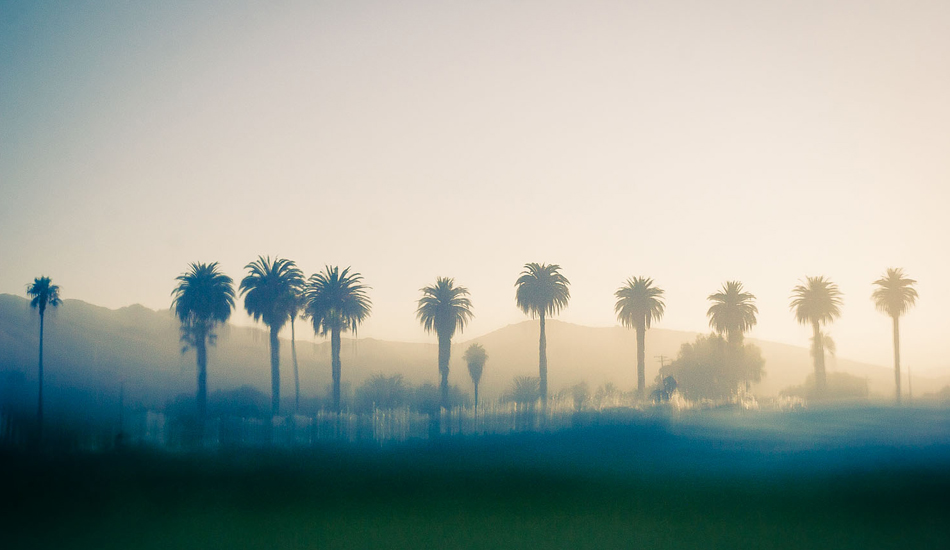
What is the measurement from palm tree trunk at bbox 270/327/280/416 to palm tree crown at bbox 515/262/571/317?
2681 centimetres

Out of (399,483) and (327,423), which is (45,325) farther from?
(399,483)

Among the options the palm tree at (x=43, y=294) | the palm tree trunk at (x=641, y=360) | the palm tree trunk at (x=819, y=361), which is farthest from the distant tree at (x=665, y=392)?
the palm tree at (x=43, y=294)

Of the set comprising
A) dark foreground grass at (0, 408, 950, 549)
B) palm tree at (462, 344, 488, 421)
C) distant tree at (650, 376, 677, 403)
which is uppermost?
palm tree at (462, 344, 488, 421)

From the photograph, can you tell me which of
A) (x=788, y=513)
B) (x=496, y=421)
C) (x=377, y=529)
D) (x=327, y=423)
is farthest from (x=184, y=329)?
(x=788, y=513)

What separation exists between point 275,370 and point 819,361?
62.2m

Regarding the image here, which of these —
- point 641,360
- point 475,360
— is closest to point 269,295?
point 641,360

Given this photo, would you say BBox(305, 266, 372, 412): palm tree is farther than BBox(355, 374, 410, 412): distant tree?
No

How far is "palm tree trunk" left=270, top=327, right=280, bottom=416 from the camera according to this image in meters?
66.4

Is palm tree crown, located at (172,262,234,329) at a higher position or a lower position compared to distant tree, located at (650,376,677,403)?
higher

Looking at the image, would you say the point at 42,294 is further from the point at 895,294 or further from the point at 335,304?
the point at 895,294

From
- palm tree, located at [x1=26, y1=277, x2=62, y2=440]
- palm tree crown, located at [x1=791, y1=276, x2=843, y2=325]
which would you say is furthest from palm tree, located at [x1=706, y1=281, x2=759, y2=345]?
palm tree, located at [x1=26, y1=277, x2=62, y2=440]

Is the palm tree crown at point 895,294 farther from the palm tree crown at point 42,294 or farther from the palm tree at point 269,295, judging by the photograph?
the palm tree crown at point 42,294

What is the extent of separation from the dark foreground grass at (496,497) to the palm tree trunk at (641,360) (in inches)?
1327

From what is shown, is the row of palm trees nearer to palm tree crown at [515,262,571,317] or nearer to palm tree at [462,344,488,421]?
palm tree crown at [515,262,571,317]
